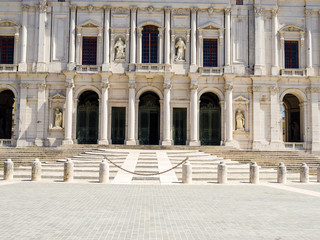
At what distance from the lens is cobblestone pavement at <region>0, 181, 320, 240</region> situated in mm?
7217

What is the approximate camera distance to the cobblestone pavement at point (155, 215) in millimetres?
7217

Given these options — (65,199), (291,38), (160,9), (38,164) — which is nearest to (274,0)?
(291,38)

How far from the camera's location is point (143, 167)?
66.8ft

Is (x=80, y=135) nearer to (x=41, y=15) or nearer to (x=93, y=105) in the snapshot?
(x=93, y=105)

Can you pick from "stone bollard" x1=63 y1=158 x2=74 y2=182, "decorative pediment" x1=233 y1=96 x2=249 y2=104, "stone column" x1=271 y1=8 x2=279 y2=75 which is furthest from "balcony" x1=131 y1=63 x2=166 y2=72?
"stone bollard" x1=63 y1=158 x2=74 y2=182

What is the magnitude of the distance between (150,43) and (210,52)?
19.4ft

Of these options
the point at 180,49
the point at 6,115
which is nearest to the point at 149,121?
the point at 180,49

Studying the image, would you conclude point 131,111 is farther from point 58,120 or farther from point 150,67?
point 58,120

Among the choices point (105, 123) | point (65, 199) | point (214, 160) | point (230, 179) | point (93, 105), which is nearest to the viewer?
point (65, 199)

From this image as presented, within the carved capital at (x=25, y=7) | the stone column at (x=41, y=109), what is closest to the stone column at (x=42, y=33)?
the carved capital at (x=25, y=7)

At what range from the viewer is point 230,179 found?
18.8 meters

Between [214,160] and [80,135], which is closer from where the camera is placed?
[214,160]

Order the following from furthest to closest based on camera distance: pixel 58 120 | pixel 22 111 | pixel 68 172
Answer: pixel 58 120
pixel 22 111
pixel 68 172

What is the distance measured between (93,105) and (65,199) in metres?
23.5
